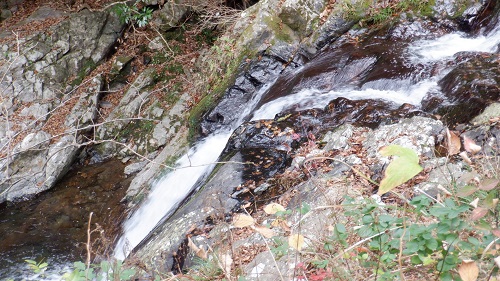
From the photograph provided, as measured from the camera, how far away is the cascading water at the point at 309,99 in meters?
5.70

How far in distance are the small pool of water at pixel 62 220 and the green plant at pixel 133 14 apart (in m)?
3.49

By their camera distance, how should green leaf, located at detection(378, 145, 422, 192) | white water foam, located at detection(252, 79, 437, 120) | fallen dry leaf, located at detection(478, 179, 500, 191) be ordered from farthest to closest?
white water foam, located at detection(252, 79, 437, 120) < fallen dry leaf, located at detection(478, 179, 500, 191) < green leaf, located at detection(378, 145, 422, 192)

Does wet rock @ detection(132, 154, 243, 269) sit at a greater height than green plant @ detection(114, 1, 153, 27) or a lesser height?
lesser

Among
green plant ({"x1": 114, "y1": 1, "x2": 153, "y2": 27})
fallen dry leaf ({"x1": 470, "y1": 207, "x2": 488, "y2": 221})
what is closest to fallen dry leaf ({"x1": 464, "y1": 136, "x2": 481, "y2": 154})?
fallen dry leaf ({"x1": 470, "y1": 207, "x2": 488, "y2": 221})

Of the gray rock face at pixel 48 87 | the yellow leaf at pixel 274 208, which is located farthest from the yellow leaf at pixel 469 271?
the gray rock face at pixel 48 87

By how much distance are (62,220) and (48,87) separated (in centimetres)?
378

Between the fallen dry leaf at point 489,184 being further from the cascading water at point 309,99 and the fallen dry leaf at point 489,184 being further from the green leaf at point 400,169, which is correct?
the cascading water at point 309,99

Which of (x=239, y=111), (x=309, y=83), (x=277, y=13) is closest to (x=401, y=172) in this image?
(x=309, y=83)

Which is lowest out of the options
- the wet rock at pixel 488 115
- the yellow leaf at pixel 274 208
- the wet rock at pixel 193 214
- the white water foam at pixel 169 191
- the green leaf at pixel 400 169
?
the white water foam at pixel 169 191

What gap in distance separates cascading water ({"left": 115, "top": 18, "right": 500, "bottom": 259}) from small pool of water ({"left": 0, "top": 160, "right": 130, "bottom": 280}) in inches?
22.0

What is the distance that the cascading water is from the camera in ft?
18.7

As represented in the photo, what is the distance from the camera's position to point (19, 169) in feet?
26.9

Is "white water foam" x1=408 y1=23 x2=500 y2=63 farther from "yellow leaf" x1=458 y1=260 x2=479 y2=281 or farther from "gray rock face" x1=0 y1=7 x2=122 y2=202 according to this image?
"gray rock face" x1=0 y1=7 x2=122 y2=202

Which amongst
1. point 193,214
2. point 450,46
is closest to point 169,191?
point 193,214
